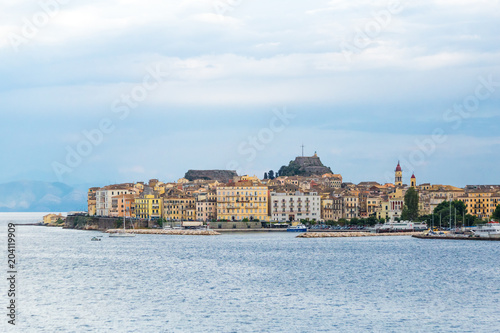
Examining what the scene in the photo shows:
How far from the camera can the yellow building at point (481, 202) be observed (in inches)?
4830

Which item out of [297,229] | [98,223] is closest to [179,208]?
[98,223]

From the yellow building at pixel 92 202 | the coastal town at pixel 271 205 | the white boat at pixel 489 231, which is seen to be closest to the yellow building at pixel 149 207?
the coastal town at pixel 271 205

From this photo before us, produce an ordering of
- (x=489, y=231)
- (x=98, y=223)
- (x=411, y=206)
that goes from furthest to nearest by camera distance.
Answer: (x=98, y=223) < (x=411, y=206) < (x=489, y=231)

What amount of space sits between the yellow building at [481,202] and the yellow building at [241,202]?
99.1 ft

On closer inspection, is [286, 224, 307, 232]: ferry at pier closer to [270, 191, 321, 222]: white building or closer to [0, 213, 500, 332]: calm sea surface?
[270, 191, 321, 222]: white building

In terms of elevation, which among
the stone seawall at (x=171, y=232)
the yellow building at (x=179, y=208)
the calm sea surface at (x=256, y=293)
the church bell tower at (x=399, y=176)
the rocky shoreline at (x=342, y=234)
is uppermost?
the church bell tower at (x=399, y=176)

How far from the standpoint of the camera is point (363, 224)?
120m

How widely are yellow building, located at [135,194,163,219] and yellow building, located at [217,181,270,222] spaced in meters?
10.1

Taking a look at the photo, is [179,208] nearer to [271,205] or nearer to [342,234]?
[271,205]

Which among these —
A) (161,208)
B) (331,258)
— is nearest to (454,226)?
(161,208)

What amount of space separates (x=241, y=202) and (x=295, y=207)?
27.5 feet

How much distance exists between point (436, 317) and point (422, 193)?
347ft

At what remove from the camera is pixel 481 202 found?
124m

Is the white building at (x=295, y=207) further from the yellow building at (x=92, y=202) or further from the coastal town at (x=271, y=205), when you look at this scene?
the yellow building at (x=92, y=202)
